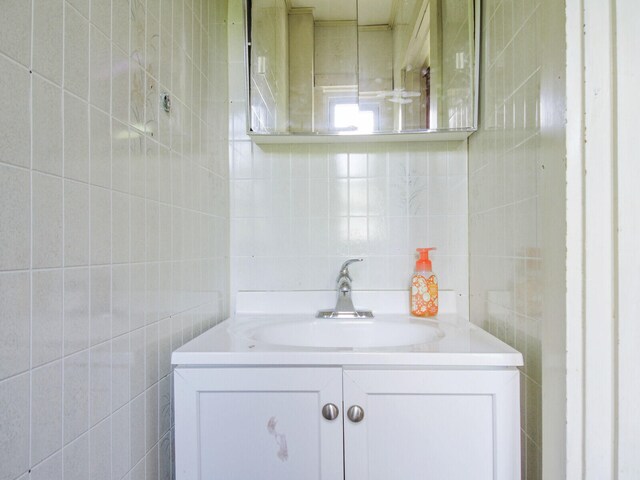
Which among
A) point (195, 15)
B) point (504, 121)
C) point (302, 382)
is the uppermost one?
point (195, 15)

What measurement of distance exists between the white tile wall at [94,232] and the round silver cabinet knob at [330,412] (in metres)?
0.37

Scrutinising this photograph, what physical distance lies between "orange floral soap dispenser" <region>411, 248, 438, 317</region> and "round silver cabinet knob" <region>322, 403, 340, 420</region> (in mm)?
520

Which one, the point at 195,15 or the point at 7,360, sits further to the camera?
the point at 195,15

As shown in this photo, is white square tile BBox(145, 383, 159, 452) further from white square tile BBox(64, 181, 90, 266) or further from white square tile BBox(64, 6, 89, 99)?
white square tile BBox(64, 6, 89, 99)

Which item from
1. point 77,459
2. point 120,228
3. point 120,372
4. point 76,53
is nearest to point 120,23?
point 76,53

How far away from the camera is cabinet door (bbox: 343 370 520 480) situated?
78cm

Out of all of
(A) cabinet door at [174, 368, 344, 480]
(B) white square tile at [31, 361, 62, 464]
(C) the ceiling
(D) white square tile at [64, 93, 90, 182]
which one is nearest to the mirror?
(C) the ceiling

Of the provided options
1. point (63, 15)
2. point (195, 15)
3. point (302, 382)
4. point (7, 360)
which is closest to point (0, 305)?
point (7, 360)

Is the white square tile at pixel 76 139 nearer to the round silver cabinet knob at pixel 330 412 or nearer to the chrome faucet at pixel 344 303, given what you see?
the round silver cabinet knob at pixel 330 412

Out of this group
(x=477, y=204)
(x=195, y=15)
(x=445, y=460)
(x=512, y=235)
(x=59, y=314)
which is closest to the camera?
(x=59, y=314)
